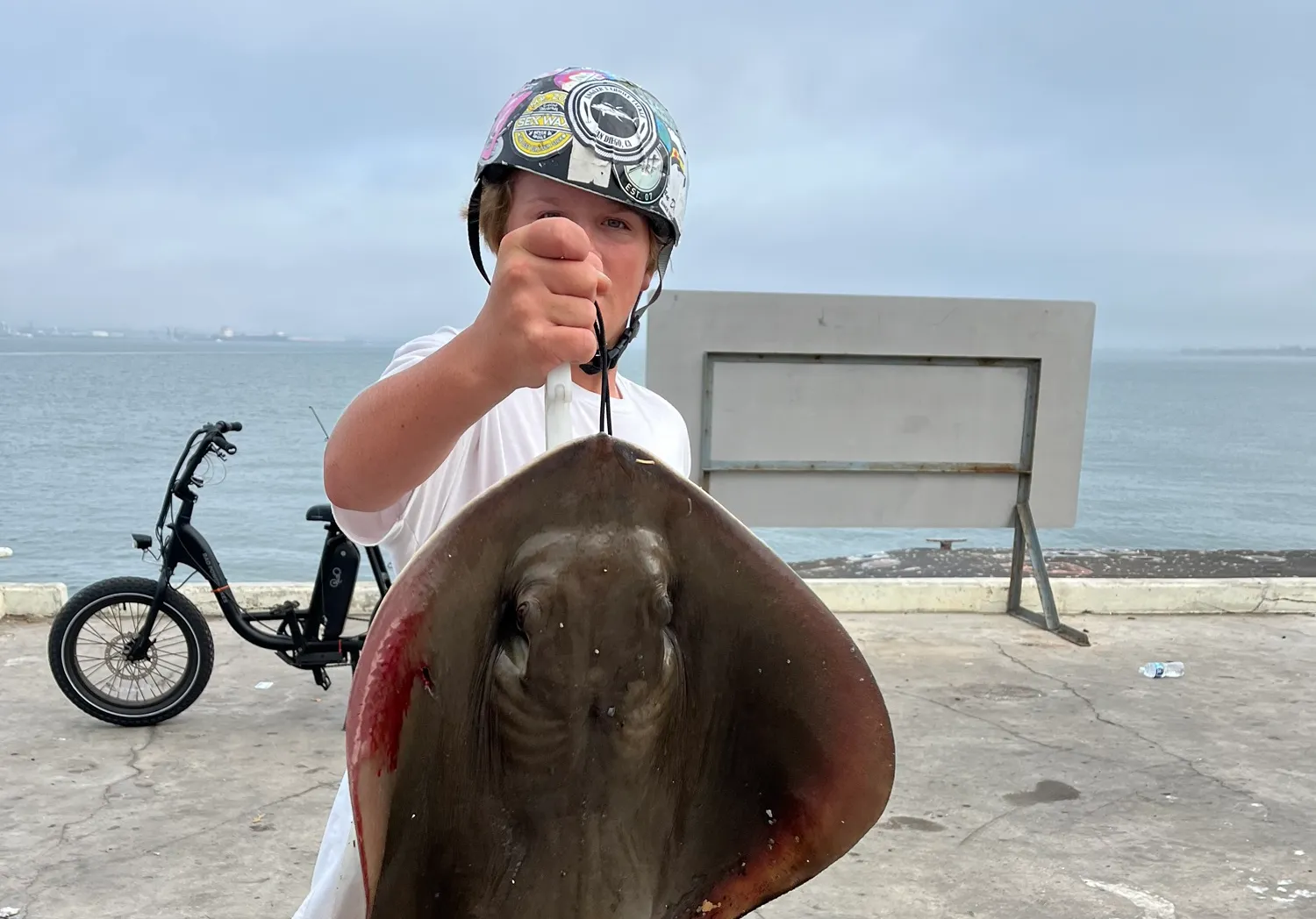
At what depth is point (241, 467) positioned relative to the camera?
60.1 ft

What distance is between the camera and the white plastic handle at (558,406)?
0.97 metres

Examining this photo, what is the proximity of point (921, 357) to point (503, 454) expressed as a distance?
485 cm

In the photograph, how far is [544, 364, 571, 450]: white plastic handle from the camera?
3.18 ft

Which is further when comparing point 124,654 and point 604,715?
point 124,654

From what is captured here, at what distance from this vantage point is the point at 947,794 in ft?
11.8

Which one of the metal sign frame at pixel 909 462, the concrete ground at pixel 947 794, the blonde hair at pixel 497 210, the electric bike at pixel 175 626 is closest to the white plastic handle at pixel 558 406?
the blonde hair at pixel 497 210

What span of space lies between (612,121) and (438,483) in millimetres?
510

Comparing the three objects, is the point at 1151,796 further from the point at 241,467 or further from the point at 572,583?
the point at 241,467

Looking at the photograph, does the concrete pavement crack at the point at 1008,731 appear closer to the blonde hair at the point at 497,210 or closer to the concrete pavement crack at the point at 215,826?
the concrete pavement crack at the point at 215,826

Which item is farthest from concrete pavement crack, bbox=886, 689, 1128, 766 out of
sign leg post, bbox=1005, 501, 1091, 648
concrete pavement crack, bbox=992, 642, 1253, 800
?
sign leg post, bbox=1005, 501, 1091, 648

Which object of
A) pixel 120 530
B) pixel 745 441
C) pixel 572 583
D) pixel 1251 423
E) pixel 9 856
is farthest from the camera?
pixel 1251 423

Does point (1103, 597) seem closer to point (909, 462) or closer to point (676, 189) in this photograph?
point (909, 462)

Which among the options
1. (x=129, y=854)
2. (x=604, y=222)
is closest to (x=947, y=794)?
(x=129, y=854)

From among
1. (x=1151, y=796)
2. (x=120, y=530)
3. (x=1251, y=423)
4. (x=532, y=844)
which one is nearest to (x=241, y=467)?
(x=120, y=530)
